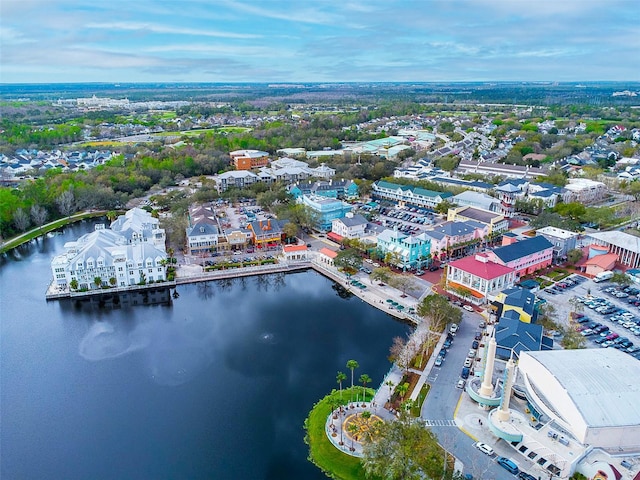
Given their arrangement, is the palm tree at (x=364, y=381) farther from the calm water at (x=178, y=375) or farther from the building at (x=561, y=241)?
the building at (x=561, y=241)

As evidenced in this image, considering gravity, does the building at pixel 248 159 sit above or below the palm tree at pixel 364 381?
above

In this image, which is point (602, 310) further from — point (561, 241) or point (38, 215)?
point (38, 215)

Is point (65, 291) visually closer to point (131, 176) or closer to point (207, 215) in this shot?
point (207, 215)

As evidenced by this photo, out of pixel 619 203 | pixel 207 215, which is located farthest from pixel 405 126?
pixel 207 215

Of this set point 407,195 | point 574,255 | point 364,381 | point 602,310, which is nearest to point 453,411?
point 364,381

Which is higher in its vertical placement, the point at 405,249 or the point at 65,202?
the point at 65,202

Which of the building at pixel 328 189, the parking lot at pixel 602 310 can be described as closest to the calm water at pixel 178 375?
the parking lot at pixel 602 310

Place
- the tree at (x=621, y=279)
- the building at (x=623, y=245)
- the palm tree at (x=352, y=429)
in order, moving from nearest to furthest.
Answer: the palm tree at (x=352, y=429)
the tree at (x=621, y=279)
the building at (x=623, y=245)
